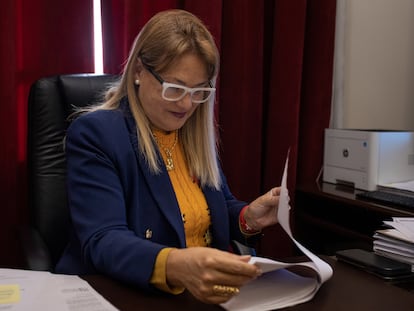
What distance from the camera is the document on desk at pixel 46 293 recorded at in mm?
773

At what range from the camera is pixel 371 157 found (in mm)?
1979

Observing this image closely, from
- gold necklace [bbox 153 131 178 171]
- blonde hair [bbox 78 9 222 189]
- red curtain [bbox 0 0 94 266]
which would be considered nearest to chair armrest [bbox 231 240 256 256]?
blonde hair [bbox 78 9 222 189]

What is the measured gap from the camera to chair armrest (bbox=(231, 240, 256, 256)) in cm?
130

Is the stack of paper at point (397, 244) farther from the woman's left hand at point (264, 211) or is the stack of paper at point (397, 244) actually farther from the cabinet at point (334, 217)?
the cabinet at point (334, 217)

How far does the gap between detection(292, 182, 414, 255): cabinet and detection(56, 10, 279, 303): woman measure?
1.98 feet

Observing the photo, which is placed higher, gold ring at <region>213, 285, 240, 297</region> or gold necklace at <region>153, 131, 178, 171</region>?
gold necklace at <region>153, 131, 178, 171</region>

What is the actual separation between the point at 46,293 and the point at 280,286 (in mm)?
400

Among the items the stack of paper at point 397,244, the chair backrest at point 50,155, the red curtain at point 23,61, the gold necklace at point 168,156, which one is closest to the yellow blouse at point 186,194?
the gold necklace at point 168,156

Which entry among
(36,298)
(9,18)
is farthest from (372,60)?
(36,298)

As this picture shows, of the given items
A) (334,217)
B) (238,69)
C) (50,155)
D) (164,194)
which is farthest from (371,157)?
(50,155)

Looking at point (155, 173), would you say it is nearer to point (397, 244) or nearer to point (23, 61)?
point (397, 244)

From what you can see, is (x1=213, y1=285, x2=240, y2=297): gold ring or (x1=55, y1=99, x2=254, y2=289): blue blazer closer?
(x1=213, y1=285, x2=240, y2=297): gold ring

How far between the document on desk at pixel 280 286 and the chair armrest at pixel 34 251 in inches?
22.1

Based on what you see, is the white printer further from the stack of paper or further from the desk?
the desk
